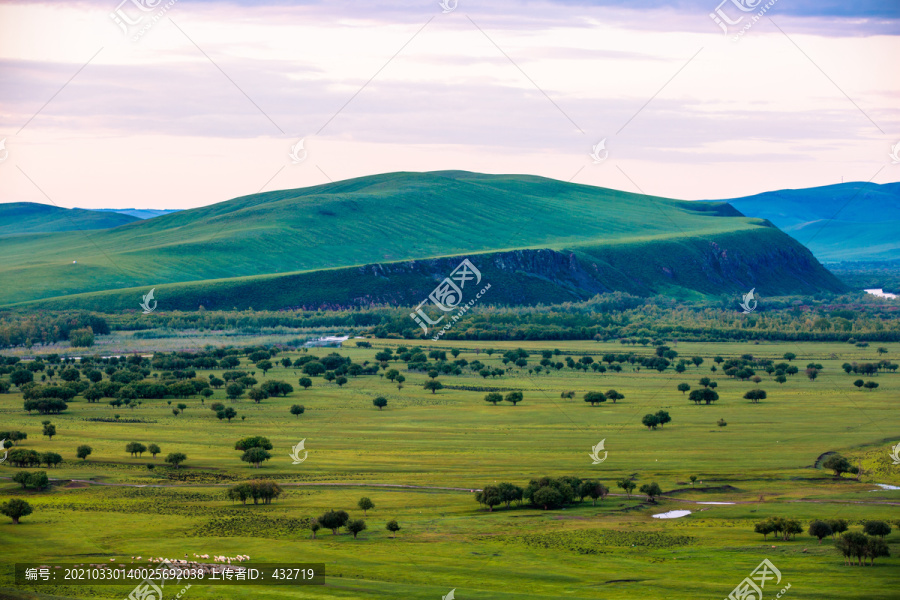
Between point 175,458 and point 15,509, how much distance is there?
61.7 feet

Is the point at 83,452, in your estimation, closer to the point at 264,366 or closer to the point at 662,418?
the point at 662,418

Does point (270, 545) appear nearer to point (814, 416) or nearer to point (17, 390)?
point (814, 416)

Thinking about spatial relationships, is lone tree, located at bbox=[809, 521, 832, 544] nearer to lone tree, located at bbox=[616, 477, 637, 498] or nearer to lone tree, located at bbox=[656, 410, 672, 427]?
lone tree, located at bbox=[616, 477, 637, 498]

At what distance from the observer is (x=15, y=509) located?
5566 cm

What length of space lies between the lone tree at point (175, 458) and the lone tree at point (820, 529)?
43.9 metres

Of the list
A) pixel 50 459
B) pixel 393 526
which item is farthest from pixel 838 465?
pixel 50 459

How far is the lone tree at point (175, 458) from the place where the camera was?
74.1 m

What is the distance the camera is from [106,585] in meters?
44.4

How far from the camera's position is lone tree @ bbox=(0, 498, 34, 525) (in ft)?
183

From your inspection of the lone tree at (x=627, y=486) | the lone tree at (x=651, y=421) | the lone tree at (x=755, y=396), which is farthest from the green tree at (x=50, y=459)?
the lone tree at (x=755, y=396)

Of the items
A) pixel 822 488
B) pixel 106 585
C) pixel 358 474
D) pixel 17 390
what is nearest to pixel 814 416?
pixel 822 488

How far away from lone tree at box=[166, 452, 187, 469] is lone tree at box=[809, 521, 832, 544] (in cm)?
4392

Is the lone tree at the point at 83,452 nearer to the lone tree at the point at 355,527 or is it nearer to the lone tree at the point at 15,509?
the lone tree at the point at 15,509

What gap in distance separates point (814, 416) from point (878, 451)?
2103 centimetres
